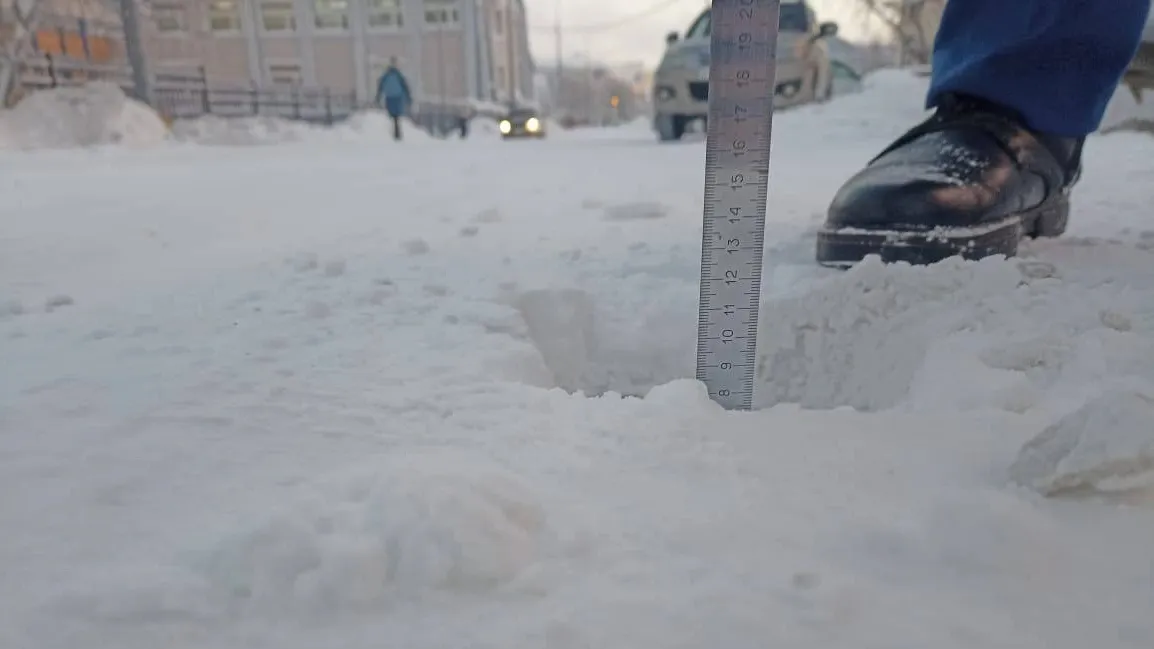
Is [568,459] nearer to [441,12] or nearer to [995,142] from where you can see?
[995,142]

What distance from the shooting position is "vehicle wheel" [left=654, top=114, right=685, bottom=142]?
26.6 feet

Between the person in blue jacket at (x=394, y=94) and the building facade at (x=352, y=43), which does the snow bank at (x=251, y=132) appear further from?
the building facade at (x=352, y=43)

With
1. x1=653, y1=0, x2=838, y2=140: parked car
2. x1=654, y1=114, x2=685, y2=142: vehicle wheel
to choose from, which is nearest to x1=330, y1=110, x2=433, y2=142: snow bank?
x1=654, y1=114, x2=685, y2=142: vehicle wheel

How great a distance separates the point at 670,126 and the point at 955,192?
6.88m

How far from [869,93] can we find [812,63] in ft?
4.63

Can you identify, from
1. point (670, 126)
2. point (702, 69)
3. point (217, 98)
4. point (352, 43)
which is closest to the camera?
point (702, 69)

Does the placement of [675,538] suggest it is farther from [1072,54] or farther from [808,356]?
[1072,54]

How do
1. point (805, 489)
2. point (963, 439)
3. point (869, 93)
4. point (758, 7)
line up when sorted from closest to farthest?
point (805, 489), point (963, 439), point (758, 7), point (869, 93)

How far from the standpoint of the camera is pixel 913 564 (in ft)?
2.13

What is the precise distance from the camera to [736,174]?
1133mm

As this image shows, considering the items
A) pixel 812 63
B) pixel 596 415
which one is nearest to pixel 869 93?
pixel 812 63

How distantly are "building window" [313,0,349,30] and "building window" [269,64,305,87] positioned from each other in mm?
1624

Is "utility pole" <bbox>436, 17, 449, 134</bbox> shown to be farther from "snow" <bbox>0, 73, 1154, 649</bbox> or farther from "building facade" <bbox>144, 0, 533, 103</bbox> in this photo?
"snow" <bbox>0, 73, 1154, 649</bbox>

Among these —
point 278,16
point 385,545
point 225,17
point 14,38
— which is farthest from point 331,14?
point 385,545
